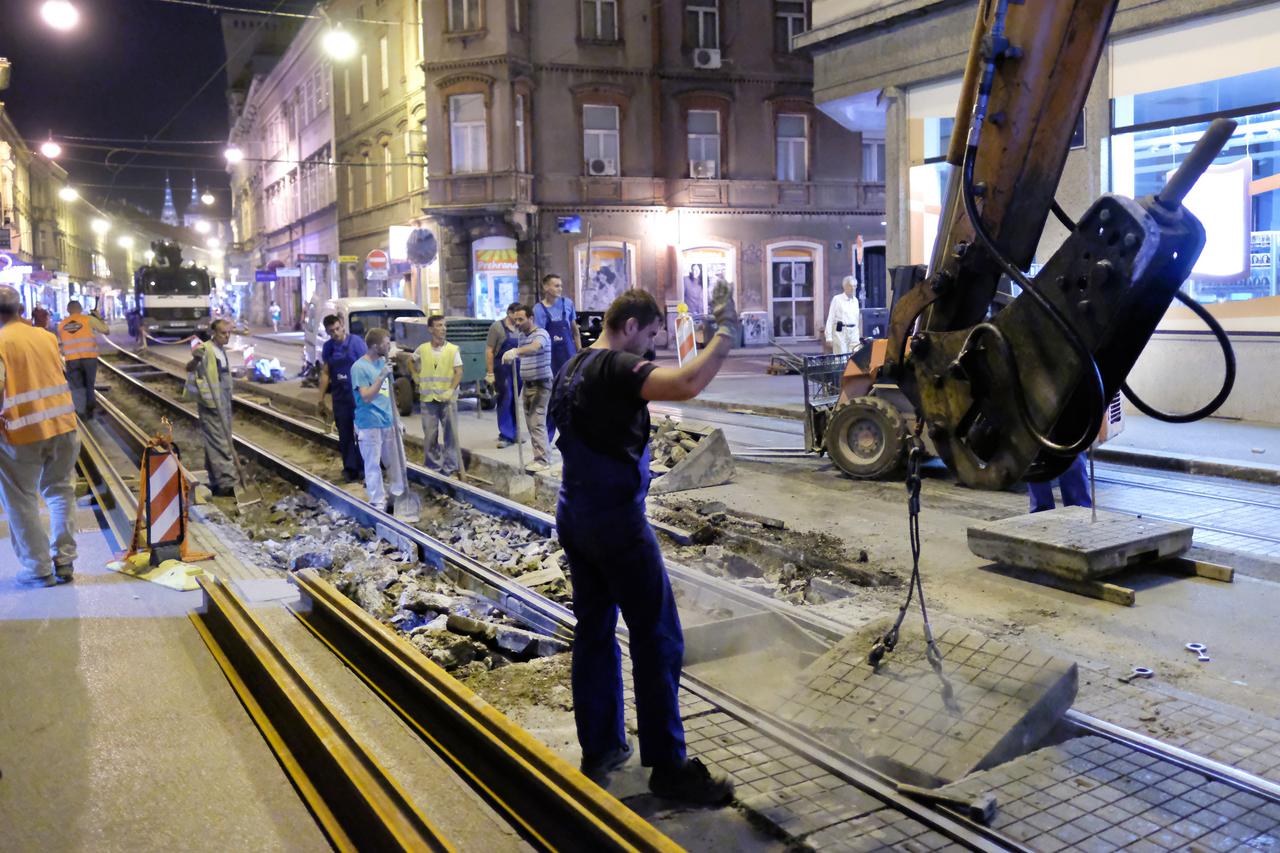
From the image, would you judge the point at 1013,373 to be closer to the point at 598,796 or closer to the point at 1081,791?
the point at 1081,791

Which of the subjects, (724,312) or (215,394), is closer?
(724,312)

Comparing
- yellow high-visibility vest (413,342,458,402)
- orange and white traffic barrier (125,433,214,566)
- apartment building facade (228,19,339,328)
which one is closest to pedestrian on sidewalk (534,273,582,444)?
yellow high-visibility vest (413,342,458,402)

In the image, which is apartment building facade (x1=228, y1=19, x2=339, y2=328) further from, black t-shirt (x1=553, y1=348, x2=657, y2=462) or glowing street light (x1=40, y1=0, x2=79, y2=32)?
black t-shirt (x1=553, y1=348, x2=657, y2=462)

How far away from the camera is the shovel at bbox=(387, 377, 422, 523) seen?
1076 centimetres

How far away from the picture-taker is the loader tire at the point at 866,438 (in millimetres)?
10703

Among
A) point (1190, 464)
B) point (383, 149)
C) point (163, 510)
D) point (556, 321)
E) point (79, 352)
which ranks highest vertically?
point (383, 149)

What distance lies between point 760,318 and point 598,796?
2980 centimetres

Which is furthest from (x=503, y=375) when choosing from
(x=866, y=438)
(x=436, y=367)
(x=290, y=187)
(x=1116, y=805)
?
(x=290, y=187)

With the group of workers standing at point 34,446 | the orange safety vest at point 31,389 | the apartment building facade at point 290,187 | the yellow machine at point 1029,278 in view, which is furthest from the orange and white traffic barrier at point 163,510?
the apartment building facade at point 290,187

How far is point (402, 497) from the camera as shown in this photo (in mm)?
11023

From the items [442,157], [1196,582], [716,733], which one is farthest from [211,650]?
[442,157]

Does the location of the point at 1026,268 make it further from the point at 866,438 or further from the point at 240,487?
the point at 240,487

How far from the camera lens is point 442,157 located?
31219mm

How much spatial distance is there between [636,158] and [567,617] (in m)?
27.2
